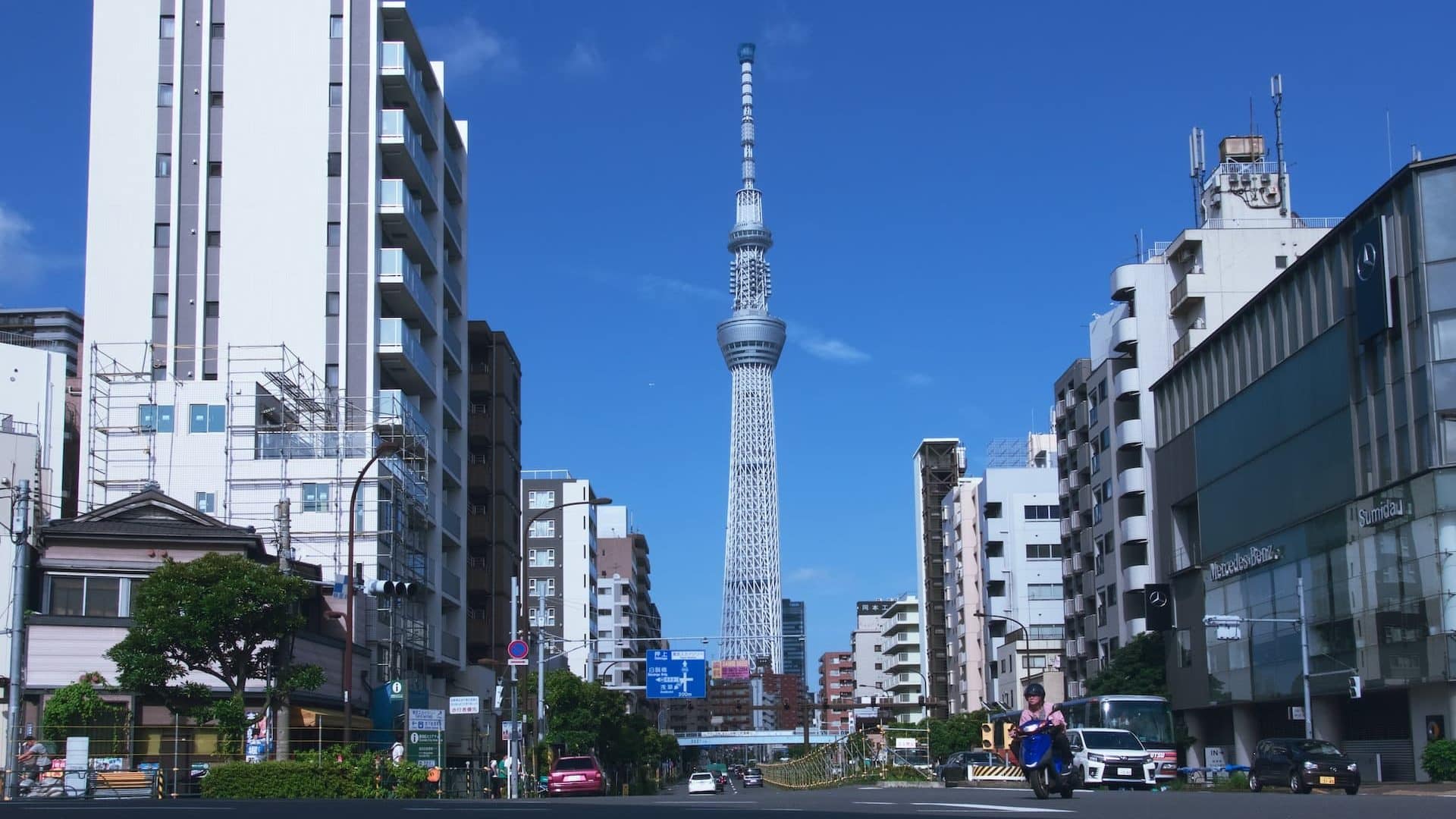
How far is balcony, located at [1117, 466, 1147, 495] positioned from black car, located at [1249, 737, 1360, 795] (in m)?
37.8

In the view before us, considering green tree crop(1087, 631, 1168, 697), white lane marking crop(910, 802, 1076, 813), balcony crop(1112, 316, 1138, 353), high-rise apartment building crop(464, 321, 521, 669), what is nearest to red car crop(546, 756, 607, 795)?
white lane marking crop(910, 802, 1076, 813)

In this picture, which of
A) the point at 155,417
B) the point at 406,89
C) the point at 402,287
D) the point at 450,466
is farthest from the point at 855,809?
the point at 450,466

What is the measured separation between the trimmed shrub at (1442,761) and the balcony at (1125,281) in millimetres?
38288

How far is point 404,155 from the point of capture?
67.7 metres

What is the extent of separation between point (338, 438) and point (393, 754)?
941 inches

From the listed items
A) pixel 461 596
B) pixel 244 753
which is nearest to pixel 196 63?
pixel 461 596

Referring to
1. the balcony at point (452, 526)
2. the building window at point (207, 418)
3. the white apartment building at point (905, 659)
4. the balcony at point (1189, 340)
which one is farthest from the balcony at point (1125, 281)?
the white apartment building at point (905, 659)

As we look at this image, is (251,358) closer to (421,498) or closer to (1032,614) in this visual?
(421,498)

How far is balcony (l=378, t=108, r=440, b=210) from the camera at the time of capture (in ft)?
218

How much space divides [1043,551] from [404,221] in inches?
2369

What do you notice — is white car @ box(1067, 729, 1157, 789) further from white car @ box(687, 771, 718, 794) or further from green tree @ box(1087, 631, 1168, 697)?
white car @ box(687, 771, 718, 794)

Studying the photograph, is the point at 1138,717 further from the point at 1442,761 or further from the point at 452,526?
the point at 452,526

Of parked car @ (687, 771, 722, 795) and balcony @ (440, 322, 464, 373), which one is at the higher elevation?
balcony @ (440, 322, 464, 373)

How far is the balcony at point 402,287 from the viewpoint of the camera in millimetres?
65625
